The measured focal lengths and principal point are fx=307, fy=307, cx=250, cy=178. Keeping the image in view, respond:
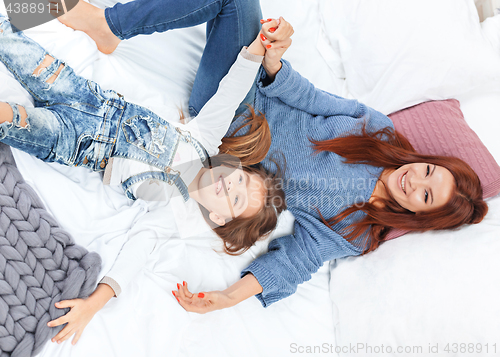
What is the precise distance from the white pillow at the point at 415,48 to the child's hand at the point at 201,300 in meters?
1.10

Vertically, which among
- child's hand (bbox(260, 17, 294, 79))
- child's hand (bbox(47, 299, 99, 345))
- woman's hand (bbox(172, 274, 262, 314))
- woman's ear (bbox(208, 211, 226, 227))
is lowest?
woman's hand (bbox(172, 274, 262, 314))

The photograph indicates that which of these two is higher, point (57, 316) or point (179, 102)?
point (179, 102)

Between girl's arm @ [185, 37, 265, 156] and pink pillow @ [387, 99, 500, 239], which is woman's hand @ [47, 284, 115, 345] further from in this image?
pink pillow @ [387, 99, 500, 239]

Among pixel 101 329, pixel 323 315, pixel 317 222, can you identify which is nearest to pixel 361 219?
pixel 317 222

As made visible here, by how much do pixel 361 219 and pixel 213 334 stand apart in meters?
0.72

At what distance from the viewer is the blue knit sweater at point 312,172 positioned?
1215 mm

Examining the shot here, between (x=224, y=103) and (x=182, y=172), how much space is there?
29 centimetres

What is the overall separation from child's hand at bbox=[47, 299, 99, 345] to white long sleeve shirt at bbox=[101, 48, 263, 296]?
0.29ft

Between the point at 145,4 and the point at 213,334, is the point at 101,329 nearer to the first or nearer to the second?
the point at 213,334

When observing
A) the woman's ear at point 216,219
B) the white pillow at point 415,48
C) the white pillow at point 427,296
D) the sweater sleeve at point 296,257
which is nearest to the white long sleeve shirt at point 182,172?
the woman's ear at point 216,219

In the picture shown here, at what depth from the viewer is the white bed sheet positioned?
99 centimetres

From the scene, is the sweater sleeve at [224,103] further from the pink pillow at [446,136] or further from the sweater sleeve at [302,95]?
the pink pillow at [446,136]

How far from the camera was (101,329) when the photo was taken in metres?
0.97

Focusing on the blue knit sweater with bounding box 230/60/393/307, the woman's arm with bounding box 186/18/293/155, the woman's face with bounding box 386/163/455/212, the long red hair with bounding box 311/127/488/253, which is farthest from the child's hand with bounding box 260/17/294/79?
the woman's face with bounding box 386/163/455/212
